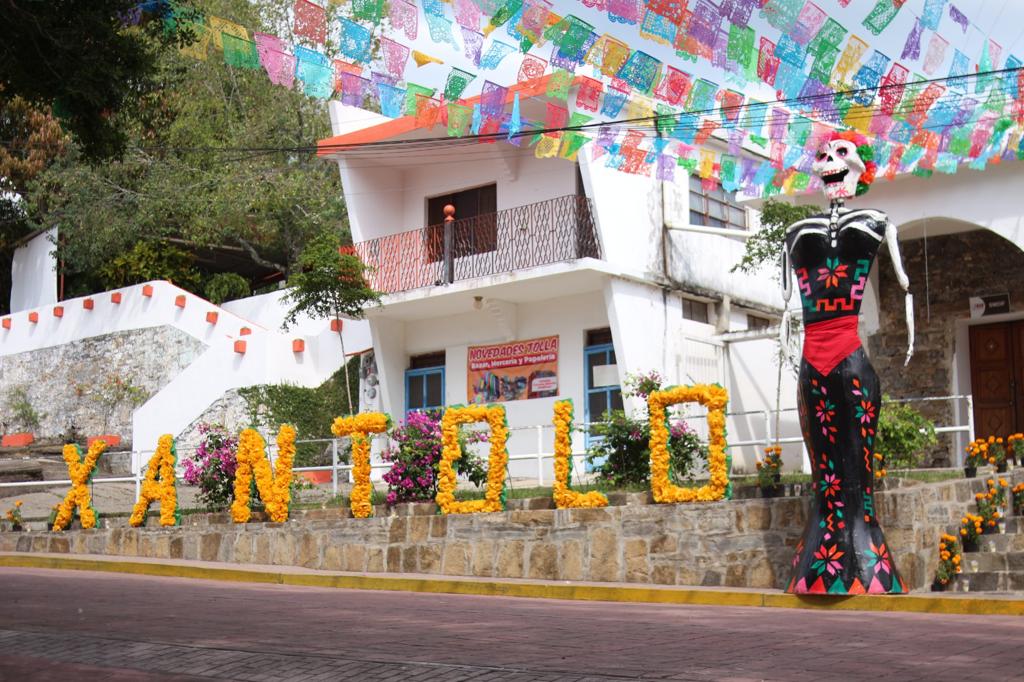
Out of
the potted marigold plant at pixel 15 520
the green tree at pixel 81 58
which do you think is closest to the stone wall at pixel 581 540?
the potted marigold plant at pixel 15 520

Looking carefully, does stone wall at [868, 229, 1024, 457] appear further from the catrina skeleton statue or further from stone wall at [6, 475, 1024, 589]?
the catrina skeleton statue

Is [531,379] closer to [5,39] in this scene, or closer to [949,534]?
[949,534]

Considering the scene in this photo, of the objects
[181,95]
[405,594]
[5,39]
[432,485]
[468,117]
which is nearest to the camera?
[5,39]

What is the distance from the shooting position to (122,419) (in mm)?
26984

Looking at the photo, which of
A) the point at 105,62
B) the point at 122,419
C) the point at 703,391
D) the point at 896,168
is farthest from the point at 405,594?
the point at 122,419

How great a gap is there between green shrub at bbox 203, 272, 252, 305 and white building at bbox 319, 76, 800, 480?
25.4ft

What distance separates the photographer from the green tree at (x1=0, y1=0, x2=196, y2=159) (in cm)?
841

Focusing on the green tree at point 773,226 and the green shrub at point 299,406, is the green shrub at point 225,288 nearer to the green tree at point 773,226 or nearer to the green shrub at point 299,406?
the green shrub at point 299,406

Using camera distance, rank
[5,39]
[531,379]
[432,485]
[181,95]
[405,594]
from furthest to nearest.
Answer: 1. [181,95]
2. [531,379]
3. [432,485]
4. [405,594]
5. [5,39]

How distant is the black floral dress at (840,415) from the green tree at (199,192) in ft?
62.8

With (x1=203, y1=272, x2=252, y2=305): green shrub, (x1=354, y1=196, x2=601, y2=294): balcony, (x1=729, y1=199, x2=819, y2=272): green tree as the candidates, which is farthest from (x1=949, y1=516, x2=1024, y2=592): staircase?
(x1=203, y1=272, x2=252, y2=305): green shrub

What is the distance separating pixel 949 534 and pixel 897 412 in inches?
84.4

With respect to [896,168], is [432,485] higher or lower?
lower

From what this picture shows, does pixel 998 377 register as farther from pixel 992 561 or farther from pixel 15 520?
pixel 15 520
